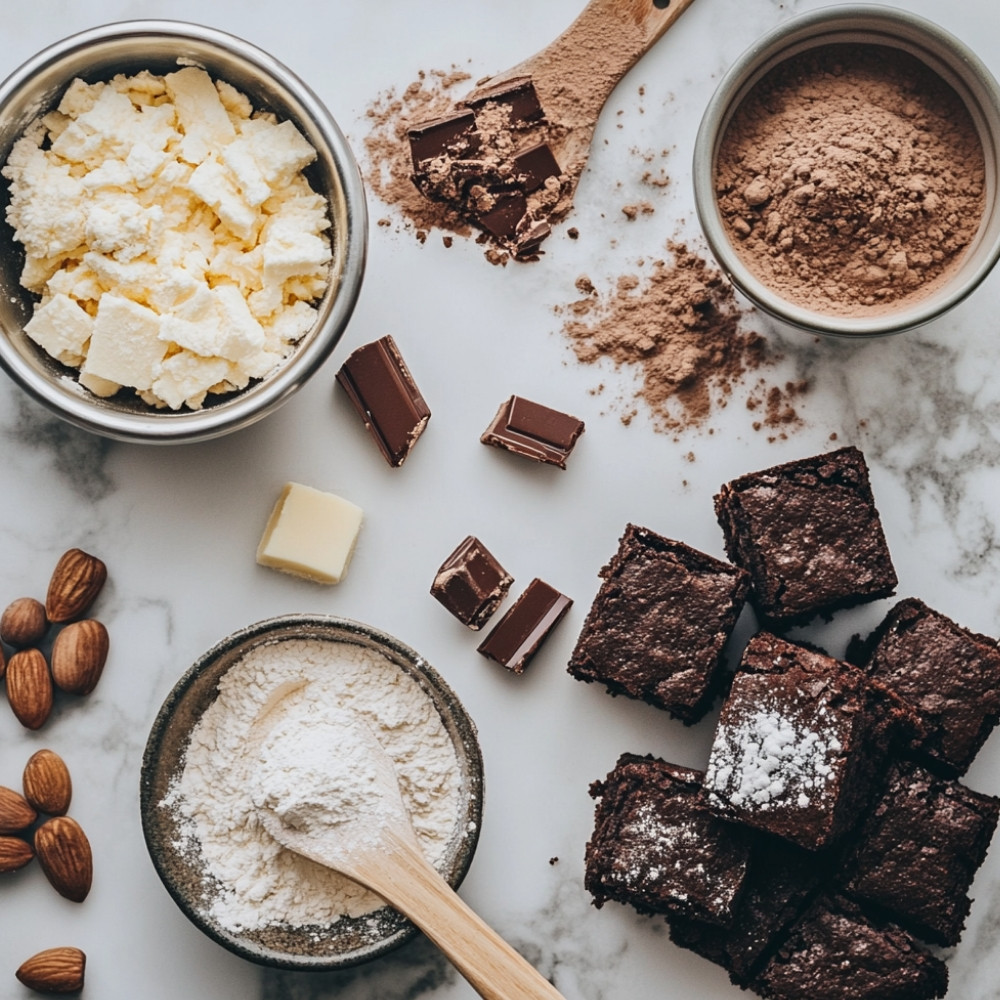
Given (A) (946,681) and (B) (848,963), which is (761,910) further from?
(A) (946,681)

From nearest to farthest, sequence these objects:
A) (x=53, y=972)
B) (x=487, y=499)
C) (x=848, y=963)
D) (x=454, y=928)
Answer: (x=454, y=928) → (x=848, y=963) → (x=53, y=972) → (x=487, y=499)

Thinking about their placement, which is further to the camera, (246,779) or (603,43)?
(603,43)

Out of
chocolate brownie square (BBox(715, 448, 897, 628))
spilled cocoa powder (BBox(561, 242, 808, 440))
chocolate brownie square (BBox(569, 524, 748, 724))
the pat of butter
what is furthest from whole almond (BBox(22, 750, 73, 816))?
chocolate brownie square (BBox(715, 448, 897, 628))

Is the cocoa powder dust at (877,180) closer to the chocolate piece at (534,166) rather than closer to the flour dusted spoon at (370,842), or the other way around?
the chocolate piece at (534,166)

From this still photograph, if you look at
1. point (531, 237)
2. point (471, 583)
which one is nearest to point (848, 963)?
point (471, 583)

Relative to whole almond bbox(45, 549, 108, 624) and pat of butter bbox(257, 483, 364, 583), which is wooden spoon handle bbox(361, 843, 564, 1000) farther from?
whole almond bbox(45, 549, 108, 624)

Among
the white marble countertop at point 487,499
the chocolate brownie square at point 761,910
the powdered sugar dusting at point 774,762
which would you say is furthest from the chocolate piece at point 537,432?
the chocolate brownie square at point 761,910

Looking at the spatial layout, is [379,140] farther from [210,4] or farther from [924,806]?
[924,806]
